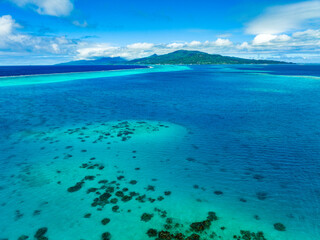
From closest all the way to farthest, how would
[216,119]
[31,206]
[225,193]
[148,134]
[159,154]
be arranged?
[31,206], [225,193], [159,154], [148,134], [216,119]

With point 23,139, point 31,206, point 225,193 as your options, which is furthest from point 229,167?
point 23,139

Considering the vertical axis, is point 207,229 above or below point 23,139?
below

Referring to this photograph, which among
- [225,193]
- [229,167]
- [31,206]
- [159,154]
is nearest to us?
[31,206]

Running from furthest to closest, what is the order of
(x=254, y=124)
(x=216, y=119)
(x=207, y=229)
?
(x=216, y=119) < (x=254, y=124) < (x=207, y=229)

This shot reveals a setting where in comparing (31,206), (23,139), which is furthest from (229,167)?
(23,139)

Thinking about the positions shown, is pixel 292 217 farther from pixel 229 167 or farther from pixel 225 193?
pixel 229 167

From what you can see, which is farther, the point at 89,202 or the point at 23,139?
the point at 23,139

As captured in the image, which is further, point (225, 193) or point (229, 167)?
point (229, 167)

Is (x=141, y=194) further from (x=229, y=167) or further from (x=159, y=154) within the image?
(x=229, y=167)

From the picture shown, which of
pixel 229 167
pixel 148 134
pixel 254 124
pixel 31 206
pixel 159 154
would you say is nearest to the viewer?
pixel 31 206
